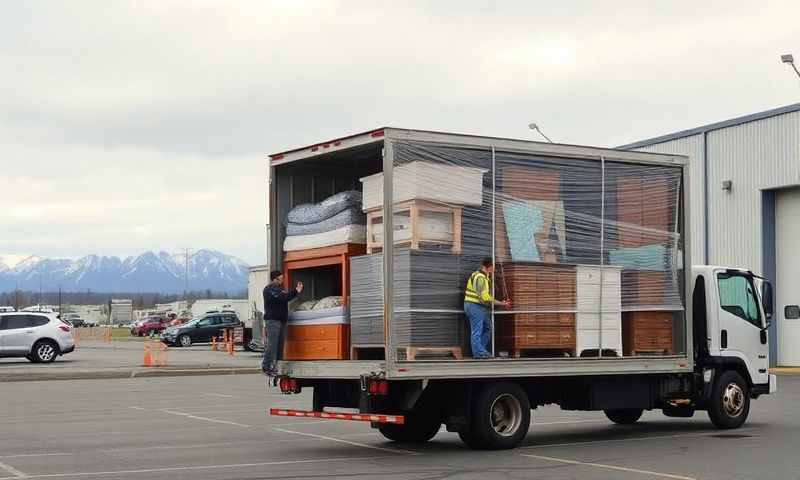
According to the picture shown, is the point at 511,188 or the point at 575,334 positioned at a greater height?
the point at 511,188

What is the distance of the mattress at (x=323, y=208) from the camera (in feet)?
47.2

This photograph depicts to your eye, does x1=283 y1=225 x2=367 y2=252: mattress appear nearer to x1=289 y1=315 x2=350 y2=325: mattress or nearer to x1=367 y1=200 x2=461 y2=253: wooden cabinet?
x1=367 y1=200 x2=461 y2=253: wooden cabinet

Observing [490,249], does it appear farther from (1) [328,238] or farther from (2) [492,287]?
(1) [328,238]

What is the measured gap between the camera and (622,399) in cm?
1524

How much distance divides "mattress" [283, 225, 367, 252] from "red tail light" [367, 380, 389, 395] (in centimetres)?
182

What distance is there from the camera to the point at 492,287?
45.2 ft

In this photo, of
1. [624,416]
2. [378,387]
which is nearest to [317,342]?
[378,387]

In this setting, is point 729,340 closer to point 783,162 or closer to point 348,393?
point 348,393

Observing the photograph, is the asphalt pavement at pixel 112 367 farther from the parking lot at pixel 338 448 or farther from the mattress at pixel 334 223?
the mattress at pixel 334 223

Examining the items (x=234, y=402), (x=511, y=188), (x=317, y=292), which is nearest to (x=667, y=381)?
(x=511, y=188)

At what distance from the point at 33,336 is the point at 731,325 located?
2514 cm

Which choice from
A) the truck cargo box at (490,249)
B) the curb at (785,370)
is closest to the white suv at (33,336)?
the curb at (785,370)

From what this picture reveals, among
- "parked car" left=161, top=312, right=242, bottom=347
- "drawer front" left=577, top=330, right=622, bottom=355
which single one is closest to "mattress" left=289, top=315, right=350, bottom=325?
"drawer front" left=577, top=330, right=622, bottom=355

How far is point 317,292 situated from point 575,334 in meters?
3.22
